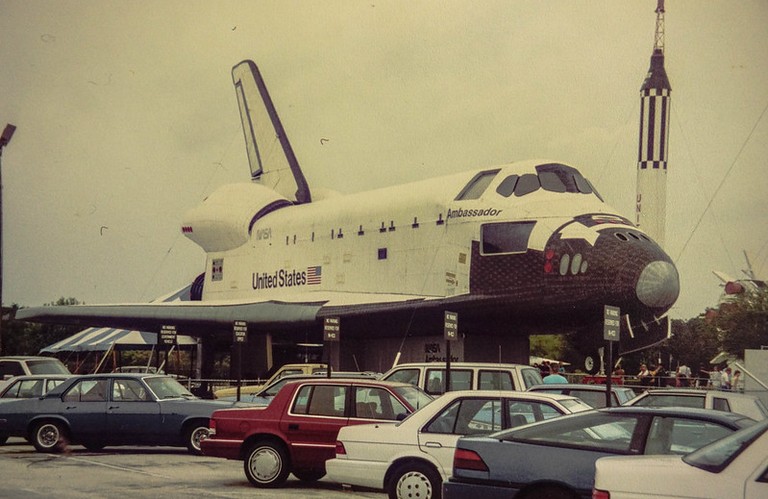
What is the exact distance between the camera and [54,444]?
53.0 ft

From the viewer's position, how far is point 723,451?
6039 mm

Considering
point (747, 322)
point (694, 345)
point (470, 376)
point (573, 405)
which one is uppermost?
point (747, 322)

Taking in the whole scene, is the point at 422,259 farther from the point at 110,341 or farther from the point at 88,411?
the point at 110,341

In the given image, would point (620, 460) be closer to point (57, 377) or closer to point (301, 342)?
point (57, 377)

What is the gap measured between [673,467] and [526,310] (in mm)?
20187

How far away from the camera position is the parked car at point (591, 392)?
14836 mm

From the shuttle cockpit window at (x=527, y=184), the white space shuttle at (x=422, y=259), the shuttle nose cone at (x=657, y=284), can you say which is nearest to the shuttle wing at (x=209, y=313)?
the white space shuttle at (x=422, y=259)

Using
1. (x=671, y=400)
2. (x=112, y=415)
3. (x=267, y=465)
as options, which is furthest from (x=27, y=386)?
(x=671, y=400)

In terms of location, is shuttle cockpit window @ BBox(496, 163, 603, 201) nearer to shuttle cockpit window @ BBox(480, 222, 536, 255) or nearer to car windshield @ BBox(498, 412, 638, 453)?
shuttle cockpit window @ BBox(480, 222, 536, 255)

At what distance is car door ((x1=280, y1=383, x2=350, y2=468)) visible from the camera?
39.2ft

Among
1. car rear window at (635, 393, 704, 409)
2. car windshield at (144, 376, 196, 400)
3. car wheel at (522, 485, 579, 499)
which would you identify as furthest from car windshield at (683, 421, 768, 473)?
car windshield at (144, 376, 196, 400)

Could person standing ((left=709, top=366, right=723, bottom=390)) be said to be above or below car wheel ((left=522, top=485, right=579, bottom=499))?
above

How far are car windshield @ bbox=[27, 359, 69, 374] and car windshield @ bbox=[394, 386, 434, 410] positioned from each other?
1262cm

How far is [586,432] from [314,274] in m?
24.9
